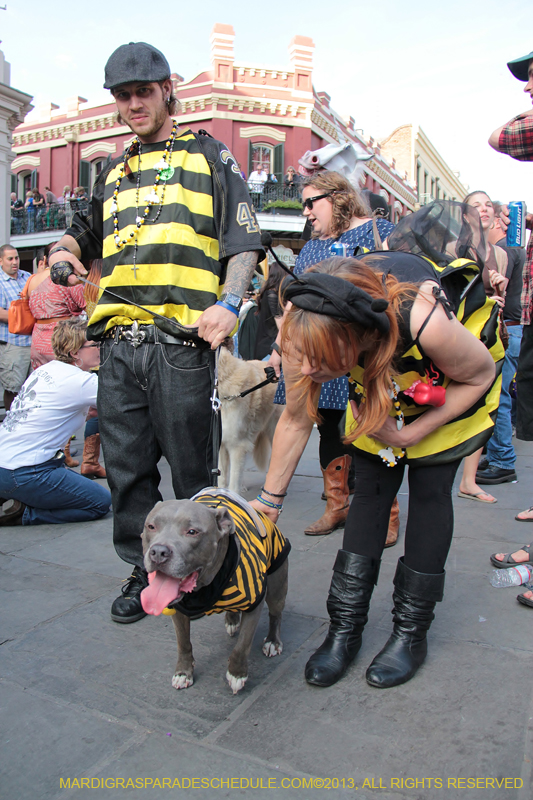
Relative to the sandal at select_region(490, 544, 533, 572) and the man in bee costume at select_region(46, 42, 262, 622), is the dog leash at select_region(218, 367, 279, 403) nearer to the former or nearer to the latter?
the man in bee costume at select_region(46, 42, 262, 622)

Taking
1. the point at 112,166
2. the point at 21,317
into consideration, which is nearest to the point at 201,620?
the point at 112,166

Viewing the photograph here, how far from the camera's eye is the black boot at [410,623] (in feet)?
7.13

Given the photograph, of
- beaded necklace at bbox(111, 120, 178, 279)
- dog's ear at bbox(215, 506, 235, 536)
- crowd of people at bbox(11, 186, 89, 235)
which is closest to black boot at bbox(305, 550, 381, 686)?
dog's ear at bbox(215, 506, 235, 536)

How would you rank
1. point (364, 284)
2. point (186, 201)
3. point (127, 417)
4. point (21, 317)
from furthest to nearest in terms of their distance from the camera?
point (21, 317), point (127, 417), point (186, 201), point (364, 284)

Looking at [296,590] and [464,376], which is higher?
[464,376]

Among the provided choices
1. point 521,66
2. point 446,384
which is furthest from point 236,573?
point 521,66

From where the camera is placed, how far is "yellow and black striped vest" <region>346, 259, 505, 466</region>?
83.4 inches

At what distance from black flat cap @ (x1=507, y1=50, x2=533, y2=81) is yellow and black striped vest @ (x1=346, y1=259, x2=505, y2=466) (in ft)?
4.85

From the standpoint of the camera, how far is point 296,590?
300 centimetres

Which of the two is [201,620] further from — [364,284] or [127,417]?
[364,284]

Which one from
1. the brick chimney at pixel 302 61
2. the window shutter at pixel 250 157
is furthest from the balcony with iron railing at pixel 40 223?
the brick chimney at pixel 302 61

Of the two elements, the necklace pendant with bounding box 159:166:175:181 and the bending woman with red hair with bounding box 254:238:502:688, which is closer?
the bending woman with red hair with bounding box 254:238:502:688

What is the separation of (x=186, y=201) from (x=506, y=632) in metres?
2.28

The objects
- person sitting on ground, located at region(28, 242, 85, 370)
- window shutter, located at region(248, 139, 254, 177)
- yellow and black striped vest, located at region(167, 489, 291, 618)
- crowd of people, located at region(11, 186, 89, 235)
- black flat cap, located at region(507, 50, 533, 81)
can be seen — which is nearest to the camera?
yellow and black striped vest, located at region(167, 489, 291, 618)
